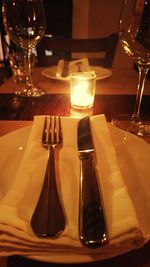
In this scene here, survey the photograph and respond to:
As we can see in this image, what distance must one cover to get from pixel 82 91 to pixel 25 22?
0.27 meters

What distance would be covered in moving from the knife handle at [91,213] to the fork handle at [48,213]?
0.02m

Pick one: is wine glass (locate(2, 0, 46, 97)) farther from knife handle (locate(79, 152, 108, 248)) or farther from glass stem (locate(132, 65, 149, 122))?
knife handle (locate(79, 152, 108, 248))

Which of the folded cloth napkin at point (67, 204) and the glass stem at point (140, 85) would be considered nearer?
the folded cloth napkin at point (67, 204)

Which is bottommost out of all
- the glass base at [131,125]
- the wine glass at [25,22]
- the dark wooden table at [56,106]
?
the dark wooden table at [56,106]

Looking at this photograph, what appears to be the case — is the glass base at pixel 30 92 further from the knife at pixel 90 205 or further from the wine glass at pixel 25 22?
the knife at pixel 90 205

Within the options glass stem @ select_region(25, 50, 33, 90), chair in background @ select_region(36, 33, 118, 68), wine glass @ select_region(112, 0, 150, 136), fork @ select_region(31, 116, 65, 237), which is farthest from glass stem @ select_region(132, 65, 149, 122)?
chair in background @ select_region(36, 33, 118, 68)

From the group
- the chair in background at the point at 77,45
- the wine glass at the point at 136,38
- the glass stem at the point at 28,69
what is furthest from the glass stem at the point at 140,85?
the chair in background at the point at 77,45

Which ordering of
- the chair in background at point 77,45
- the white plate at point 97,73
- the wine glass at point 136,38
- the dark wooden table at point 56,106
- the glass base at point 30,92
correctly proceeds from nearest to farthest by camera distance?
the wine glass at point 136,38 < the dark wooden table at point 56,106 < the glass base at point 30,92 < the white plate at point 97,73 < the chair in background at point 77,45

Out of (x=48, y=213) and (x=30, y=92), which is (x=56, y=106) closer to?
(x=30, y=92)

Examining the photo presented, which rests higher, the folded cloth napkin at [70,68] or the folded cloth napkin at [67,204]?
the folded cloth napkin at [67,204]

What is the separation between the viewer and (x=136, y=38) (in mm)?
479

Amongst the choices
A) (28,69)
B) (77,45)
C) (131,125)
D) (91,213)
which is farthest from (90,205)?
(77,45)

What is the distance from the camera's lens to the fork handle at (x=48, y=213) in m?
0.23

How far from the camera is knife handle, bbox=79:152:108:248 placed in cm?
22
